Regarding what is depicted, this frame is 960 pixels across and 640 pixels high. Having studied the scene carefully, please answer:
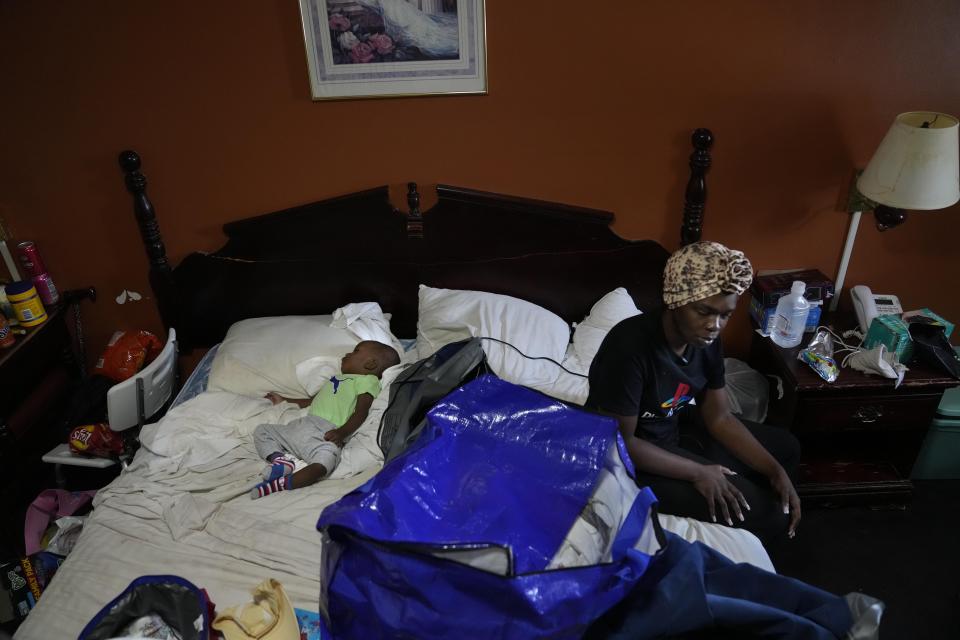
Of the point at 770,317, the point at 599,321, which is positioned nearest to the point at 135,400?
the point at 599,321

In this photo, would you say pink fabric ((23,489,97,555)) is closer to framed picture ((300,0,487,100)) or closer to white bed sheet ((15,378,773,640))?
white bed sheet ((15,378,773,640))

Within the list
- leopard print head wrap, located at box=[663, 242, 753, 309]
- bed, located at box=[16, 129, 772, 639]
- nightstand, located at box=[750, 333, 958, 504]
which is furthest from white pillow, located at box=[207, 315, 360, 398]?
nightstand, located at box=[750, 333, 958, 504]

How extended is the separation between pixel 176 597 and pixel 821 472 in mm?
2128

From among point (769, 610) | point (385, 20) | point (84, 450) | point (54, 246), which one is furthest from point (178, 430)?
point (769, 610)

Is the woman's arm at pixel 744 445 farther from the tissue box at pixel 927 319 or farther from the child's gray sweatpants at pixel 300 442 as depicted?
the child's gray sweatpants at pixel 300 442

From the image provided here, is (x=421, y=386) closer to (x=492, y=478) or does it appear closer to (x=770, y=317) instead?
(x=492, y=478)

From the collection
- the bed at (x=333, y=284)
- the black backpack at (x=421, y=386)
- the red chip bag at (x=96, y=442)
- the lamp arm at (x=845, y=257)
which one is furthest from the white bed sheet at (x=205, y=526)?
the lamp arm at (x=845, y=257)

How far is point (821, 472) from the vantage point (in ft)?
7.55

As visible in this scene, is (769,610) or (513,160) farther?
(513,160)

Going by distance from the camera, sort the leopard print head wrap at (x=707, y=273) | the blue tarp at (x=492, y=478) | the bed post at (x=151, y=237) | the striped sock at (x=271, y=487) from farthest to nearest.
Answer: the bed post at (x=151, y=237), the striped sock at (x=271, y=487), the leopard print head wrap at (x=707, y=273), the blue tarp at (x=492, y=478)

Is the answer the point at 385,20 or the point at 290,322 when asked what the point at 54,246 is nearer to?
the point at 290,322

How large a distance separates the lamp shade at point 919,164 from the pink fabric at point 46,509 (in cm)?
280

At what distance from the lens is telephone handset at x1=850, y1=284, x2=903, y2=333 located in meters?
2.26

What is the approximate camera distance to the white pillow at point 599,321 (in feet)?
7.48
